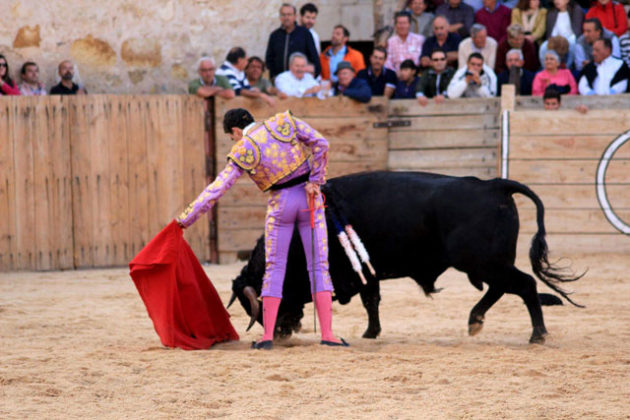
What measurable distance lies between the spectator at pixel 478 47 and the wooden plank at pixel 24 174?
4.55 meters

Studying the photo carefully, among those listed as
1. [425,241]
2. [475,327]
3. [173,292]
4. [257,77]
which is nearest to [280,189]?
[173,292]

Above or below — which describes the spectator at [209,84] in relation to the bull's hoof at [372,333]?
above

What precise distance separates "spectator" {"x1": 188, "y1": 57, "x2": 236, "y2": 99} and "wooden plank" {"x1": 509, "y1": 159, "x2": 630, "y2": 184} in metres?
3.11

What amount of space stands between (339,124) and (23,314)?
435 centimetres

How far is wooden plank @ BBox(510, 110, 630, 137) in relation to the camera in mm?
9922

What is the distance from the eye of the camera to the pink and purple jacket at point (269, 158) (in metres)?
5.30

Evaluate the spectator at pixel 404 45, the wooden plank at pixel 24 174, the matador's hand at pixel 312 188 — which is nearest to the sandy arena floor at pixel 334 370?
the matador's hand at pixel 312 188

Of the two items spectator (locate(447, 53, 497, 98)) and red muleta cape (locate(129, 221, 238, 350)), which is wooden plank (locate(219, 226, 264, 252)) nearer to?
spectator (locate(447, 53, 497, 98))

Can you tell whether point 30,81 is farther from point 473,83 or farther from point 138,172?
point 473,83

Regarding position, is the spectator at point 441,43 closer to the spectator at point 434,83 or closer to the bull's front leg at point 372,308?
the spectator at point 434,83

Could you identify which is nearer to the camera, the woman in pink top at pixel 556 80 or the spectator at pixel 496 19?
the woman in pink top at pixel 556 80

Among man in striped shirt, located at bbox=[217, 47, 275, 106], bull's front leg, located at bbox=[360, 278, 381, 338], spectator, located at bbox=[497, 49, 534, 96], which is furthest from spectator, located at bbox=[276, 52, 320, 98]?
bull's front leg, located at bbox=[360, 278, 381, 338]

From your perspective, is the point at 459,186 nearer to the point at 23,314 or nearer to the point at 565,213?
the point at 23,314

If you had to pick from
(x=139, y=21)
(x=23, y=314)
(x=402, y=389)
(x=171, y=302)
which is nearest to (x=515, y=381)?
(x=402, y=389)
